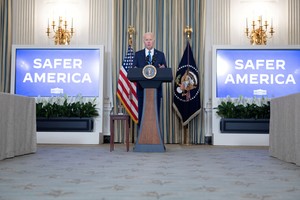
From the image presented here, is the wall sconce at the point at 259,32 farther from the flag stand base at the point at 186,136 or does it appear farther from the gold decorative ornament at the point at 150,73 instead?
the gold decorative ornament at the point at 150,73

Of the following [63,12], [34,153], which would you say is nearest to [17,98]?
[34,153]

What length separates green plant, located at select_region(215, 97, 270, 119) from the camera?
8.16 metres

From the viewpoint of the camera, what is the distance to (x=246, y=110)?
8.16 metres

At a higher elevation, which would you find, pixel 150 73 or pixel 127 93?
pixel 150 73

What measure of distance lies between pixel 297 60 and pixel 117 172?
5.74 metres

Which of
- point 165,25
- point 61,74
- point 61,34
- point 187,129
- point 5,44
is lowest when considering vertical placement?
point 187,129

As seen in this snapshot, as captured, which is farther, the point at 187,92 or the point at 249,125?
the point at 187,92

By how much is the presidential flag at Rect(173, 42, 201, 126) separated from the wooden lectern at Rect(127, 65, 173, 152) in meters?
2.38

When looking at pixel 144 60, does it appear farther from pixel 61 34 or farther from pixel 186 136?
pixel 61 34

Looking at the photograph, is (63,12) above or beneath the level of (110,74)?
above

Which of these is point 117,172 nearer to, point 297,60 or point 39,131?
point 39,131

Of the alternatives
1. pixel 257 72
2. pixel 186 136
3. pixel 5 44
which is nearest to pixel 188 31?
pixel 257 72

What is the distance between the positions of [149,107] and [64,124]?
8.84ft

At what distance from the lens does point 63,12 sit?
9.10 meters
